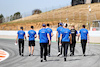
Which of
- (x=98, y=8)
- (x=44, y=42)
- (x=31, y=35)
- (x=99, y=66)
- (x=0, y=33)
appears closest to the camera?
(x=99, y=66)

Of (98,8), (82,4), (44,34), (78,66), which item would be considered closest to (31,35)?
(44,34)

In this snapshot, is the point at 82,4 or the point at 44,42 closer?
the point at 44,42

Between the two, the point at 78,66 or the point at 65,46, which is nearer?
the point at 78,66

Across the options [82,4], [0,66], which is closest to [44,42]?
[0,66]

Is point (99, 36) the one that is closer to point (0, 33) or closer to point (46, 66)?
point (0, 33)

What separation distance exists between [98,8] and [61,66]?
3042 inches

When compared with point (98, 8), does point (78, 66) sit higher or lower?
lower

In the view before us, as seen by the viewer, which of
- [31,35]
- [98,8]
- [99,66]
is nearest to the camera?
[99,66]

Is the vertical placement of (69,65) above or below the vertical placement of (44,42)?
below

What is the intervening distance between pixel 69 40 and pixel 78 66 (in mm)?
1790

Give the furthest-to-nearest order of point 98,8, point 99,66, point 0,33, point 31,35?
point 98,8, point 0,33, point 31,35, point 99,66

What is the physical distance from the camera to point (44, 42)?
10.1 metres

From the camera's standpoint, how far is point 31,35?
1189cm

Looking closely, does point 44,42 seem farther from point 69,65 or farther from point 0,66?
point 0,66
